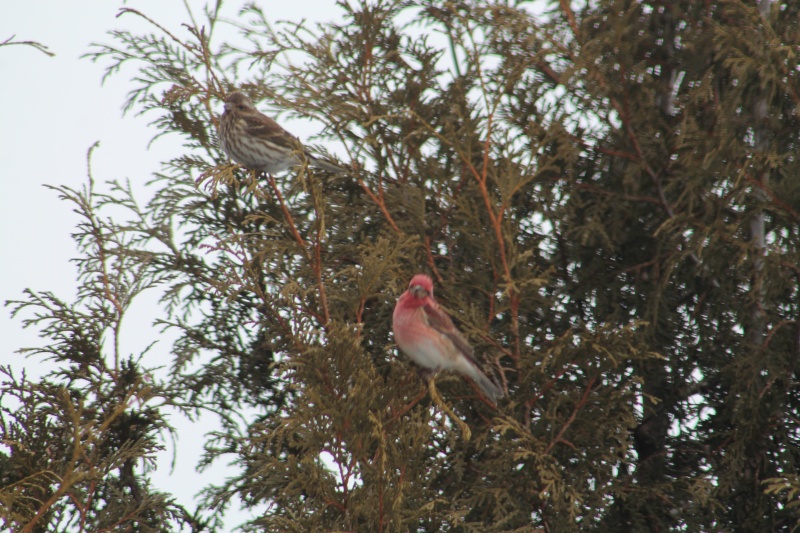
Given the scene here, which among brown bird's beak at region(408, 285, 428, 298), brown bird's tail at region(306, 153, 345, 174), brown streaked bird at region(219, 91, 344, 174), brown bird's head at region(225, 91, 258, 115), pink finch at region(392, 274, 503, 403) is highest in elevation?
brown bird's head at region(225, 91, 258, 115)

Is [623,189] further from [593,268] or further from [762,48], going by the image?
[762,48]

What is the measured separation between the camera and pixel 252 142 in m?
5.56

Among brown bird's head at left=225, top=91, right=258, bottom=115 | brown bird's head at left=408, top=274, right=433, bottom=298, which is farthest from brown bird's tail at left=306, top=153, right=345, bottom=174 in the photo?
brown bird's head at left=408, top=274, right=433, bottom=298

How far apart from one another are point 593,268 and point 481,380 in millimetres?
975

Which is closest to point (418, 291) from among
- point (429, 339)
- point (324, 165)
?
point (429, 339)

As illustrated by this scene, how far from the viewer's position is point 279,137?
5676 mm

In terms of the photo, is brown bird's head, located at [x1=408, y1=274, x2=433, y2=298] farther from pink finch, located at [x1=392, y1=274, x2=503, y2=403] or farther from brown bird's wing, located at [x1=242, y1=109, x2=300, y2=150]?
brown bird's wing, located at [x1=242, y1=109, x2=300, y2=150]

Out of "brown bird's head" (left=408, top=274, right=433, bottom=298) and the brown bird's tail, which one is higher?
the brown bird's tail

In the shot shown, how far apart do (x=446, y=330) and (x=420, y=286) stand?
0.86 feet

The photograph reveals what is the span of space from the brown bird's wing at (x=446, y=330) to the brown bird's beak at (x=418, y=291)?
9 centimetres

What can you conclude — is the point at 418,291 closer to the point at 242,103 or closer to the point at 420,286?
the point at 420,286

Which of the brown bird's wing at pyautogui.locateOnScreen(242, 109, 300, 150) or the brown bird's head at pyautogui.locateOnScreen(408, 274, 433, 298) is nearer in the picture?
the brown bird's head at pyautogui.locateOnScreen(408, 274, 433, 298)

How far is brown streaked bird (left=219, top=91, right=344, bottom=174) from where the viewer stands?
5430mm

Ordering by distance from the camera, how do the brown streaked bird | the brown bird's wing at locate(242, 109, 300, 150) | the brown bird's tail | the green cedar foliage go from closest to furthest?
the green cedar foliage → the brown bird's tail → the brown streaked bird → the brown bird's wing at locate(242, 109, 300, 150)
